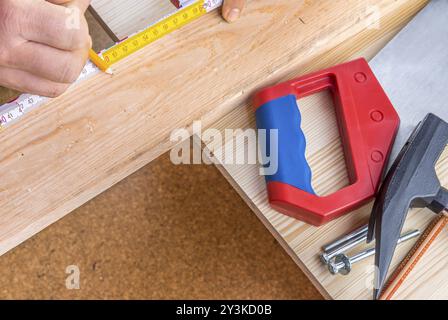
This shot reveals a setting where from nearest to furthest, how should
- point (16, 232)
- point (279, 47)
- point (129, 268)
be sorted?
point (16, 232), point (279, 47), point (129, 268)

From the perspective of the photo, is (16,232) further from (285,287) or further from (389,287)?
(285,287)

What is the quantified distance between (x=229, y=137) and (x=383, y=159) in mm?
256

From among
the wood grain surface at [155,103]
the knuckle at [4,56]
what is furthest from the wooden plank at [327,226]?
the knuckle at [4,56]

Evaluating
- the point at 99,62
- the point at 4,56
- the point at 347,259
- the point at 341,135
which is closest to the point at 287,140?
the point at 341,135

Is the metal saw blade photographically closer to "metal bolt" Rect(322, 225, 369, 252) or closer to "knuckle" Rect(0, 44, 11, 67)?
"metal bolt" Rect(322, 225, 369, 252)

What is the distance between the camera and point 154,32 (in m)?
0.91

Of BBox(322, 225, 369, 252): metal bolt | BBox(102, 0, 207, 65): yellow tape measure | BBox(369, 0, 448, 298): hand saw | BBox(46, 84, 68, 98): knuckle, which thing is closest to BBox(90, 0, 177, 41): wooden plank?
BBox(102, 0, 207, 65): yellow tape measure

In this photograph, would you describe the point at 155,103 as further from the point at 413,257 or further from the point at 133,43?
the point at 413,257

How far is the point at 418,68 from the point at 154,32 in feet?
1.53

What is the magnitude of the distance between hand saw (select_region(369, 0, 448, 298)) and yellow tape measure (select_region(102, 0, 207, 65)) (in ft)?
1.07

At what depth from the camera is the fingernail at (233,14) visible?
3.01 feet

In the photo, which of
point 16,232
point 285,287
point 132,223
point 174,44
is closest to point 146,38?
point 174,44

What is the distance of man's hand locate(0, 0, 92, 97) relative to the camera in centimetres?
69

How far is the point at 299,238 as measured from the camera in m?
0.87
